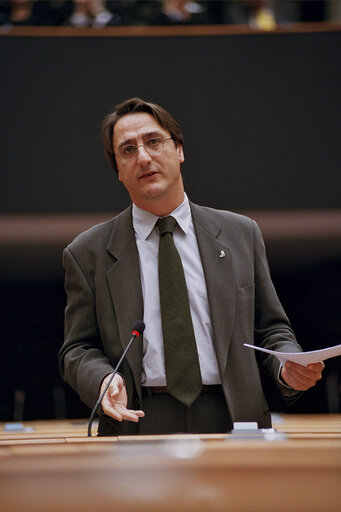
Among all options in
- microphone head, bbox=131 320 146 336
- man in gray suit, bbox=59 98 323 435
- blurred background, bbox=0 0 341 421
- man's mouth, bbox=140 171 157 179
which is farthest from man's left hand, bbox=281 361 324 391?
blurred background, bbox=0 0 341 421

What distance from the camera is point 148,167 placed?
5.91ft

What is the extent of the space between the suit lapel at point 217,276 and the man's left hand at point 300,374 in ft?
0.53

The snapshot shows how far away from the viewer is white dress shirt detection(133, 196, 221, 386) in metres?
1.67

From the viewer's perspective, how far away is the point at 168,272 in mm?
1733

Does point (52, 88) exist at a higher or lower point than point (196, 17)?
lower

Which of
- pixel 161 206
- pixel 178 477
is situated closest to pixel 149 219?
pixel 161 206

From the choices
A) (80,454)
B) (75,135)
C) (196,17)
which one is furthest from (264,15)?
(80,454)

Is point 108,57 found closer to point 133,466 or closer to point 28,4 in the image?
point 28,4

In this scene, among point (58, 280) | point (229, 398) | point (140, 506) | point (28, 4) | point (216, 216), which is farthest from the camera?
point (58, 280)

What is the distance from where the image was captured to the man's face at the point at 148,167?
5.89 ft

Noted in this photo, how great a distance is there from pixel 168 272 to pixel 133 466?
996 mm

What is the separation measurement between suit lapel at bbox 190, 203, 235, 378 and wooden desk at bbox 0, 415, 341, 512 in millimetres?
876

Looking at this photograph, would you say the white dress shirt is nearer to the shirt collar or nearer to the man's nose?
the shirt collar

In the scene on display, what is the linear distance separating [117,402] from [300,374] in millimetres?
390
